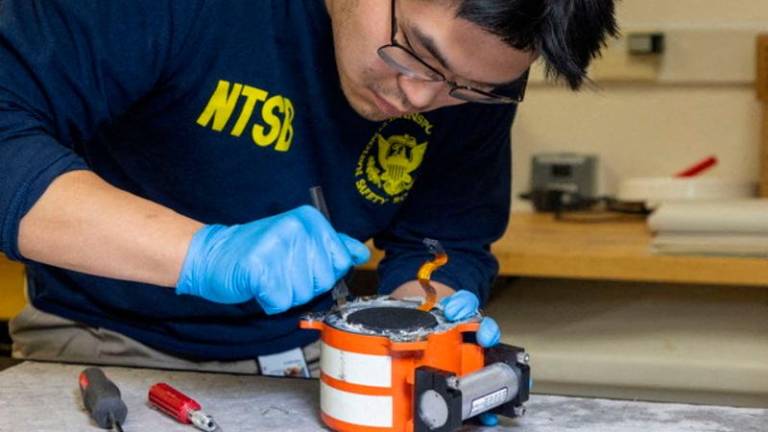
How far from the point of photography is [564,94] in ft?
7.72

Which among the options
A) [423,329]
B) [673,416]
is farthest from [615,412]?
[423,329]

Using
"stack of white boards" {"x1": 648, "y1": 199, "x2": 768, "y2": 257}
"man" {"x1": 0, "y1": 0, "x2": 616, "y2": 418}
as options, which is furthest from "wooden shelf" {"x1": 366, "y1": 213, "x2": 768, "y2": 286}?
"man" {"x1": 0, "y1": 0, "x2": 616, "y2": 418}

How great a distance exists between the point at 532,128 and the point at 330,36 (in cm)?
122

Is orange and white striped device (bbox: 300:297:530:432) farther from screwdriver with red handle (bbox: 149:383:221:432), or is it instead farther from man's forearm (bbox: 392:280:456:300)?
man's forearm (bbox: 392:280:456:300)

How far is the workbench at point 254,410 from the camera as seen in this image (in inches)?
39.5

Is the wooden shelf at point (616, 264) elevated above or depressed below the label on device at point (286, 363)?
above

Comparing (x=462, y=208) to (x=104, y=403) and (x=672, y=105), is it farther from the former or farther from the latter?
(x=672, y=105)

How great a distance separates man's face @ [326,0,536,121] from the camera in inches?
40.7

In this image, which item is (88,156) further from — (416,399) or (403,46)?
(416,399)

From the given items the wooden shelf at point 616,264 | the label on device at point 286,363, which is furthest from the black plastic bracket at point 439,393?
the wooden shelf at point 616,264

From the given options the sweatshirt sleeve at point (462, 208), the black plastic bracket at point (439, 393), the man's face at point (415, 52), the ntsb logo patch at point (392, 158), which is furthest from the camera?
the sweatshirt sleeve at point (462, 208)

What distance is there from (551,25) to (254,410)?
452 millimetres

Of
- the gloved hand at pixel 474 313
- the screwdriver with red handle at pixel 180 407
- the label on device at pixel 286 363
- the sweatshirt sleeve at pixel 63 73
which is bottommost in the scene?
the label on device at pixel 286 363

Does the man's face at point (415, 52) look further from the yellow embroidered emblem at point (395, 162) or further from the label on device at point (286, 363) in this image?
the label on device at point (286, 363)
